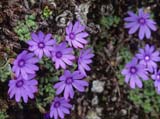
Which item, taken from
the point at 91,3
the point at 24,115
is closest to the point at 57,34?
the point at 91,3

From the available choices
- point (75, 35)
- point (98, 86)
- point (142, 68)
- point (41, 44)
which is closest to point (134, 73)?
point (142, 68)

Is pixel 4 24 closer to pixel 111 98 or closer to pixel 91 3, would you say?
pixel 91 3

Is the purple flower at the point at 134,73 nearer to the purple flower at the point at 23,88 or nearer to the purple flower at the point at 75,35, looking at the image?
the purple flower at the point at 75,35

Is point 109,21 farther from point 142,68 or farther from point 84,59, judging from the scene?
point 84,59

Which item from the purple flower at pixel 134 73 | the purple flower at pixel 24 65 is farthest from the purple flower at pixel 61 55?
the purple flower at pixel 134 73

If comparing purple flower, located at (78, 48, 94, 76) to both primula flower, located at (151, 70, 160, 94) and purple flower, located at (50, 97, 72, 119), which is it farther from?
primula flower, located at (151, 70, 160, 94)

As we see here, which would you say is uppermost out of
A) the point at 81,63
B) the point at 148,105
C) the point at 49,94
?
the point at 81,63
